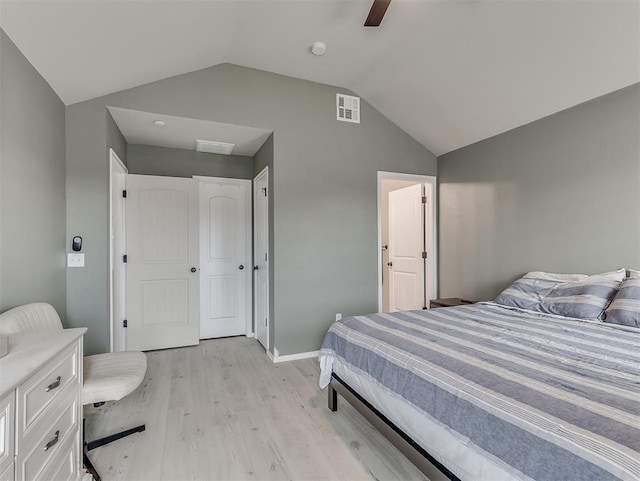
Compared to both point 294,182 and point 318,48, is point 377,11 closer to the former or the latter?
point 318,48

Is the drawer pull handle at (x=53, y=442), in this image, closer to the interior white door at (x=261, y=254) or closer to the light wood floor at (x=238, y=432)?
the light wood floor at (x=238, y=432)

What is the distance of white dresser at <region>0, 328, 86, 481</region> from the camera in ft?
3.27

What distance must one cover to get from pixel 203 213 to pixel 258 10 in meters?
2.44

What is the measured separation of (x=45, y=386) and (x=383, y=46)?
3298 millimetres

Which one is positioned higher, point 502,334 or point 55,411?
point 502,334

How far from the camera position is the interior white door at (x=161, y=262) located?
11.9 feet

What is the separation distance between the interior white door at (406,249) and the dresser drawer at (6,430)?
3978 mm

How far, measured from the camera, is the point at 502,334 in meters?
1.83

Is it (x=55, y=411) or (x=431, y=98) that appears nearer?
(x=55, y=411)

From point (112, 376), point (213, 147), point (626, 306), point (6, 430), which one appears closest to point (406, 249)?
point (626, 306)

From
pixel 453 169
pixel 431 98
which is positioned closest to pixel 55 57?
pixel 431 98

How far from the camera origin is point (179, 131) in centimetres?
343

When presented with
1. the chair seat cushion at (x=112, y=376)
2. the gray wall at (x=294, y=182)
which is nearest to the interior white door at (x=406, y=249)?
the gray wall at (x=294, y=182)

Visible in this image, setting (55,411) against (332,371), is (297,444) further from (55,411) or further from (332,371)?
(55,411)
